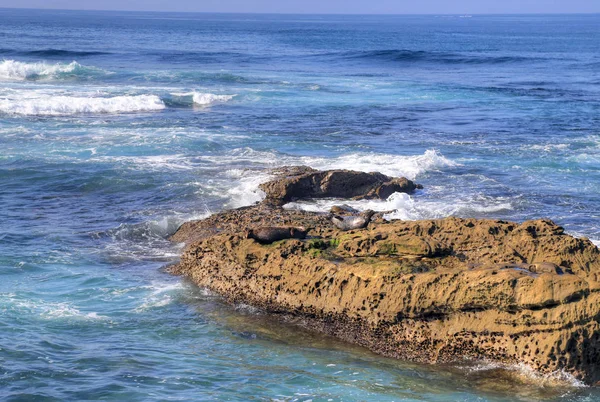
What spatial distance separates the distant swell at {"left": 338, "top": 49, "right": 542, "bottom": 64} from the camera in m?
59.7

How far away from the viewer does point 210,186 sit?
19219 mm

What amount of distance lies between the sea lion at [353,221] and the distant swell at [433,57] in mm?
47234

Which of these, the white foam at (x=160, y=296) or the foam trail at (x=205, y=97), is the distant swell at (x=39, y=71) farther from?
the white foam at (x=160, y=296)

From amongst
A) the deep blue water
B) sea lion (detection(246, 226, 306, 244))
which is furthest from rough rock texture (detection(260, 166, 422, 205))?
sea lion (detection(246, 226, 306, 244))

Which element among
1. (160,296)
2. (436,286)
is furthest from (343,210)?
(436,286)

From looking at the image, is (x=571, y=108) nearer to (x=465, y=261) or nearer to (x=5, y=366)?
(x=465, y=261)

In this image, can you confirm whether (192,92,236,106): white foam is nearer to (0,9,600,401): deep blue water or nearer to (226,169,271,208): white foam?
(0,9,600,401): deep blue water

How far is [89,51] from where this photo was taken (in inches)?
2382

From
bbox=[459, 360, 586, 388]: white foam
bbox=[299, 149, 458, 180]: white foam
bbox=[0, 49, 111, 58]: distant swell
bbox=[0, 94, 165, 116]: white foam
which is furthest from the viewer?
bbox=[0, 49, 111, 58]: distant swell

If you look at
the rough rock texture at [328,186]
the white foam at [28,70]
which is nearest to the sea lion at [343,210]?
the rough rock texture at [328,186]

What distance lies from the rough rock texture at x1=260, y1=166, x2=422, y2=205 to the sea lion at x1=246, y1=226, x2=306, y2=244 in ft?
13.7

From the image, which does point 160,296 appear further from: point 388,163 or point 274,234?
point 388,163

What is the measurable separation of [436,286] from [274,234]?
3.10 m

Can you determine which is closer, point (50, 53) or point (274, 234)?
point (274, 234)
